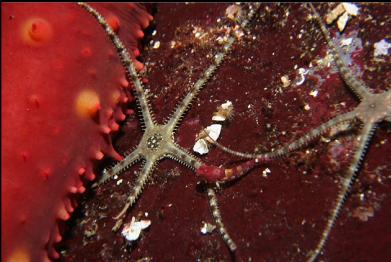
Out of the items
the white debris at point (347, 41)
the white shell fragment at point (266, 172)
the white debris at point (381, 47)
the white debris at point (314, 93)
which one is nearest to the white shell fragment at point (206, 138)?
the white shell fragment at point (266, 172)

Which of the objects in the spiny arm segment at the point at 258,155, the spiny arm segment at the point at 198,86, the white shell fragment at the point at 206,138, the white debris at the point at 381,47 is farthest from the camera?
the spiny arm segment at the point at 198,86

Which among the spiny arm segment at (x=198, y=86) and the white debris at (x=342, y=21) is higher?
the white debris at (x=342, y=21)

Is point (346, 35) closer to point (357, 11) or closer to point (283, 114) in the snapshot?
point (357, 11)

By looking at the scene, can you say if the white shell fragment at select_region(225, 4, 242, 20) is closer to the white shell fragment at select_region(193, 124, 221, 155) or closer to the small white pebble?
the small white pebble

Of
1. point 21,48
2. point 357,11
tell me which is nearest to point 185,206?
point 21,48

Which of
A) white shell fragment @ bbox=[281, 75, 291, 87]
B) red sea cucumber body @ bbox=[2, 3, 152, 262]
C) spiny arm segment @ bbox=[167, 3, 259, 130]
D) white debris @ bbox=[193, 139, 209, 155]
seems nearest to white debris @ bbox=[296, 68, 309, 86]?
white shell fragment @ bbox=[281, 75, 291, 87]

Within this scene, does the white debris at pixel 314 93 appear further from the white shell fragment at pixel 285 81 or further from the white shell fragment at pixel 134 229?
the white shell fragment at pixel 134 229

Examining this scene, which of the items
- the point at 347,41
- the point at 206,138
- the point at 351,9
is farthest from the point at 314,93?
the point at 206,138

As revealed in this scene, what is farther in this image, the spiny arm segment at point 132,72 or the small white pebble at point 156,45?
the small white pebble at point 156,45

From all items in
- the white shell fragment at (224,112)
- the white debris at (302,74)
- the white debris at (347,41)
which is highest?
the white debris at (347,41)
